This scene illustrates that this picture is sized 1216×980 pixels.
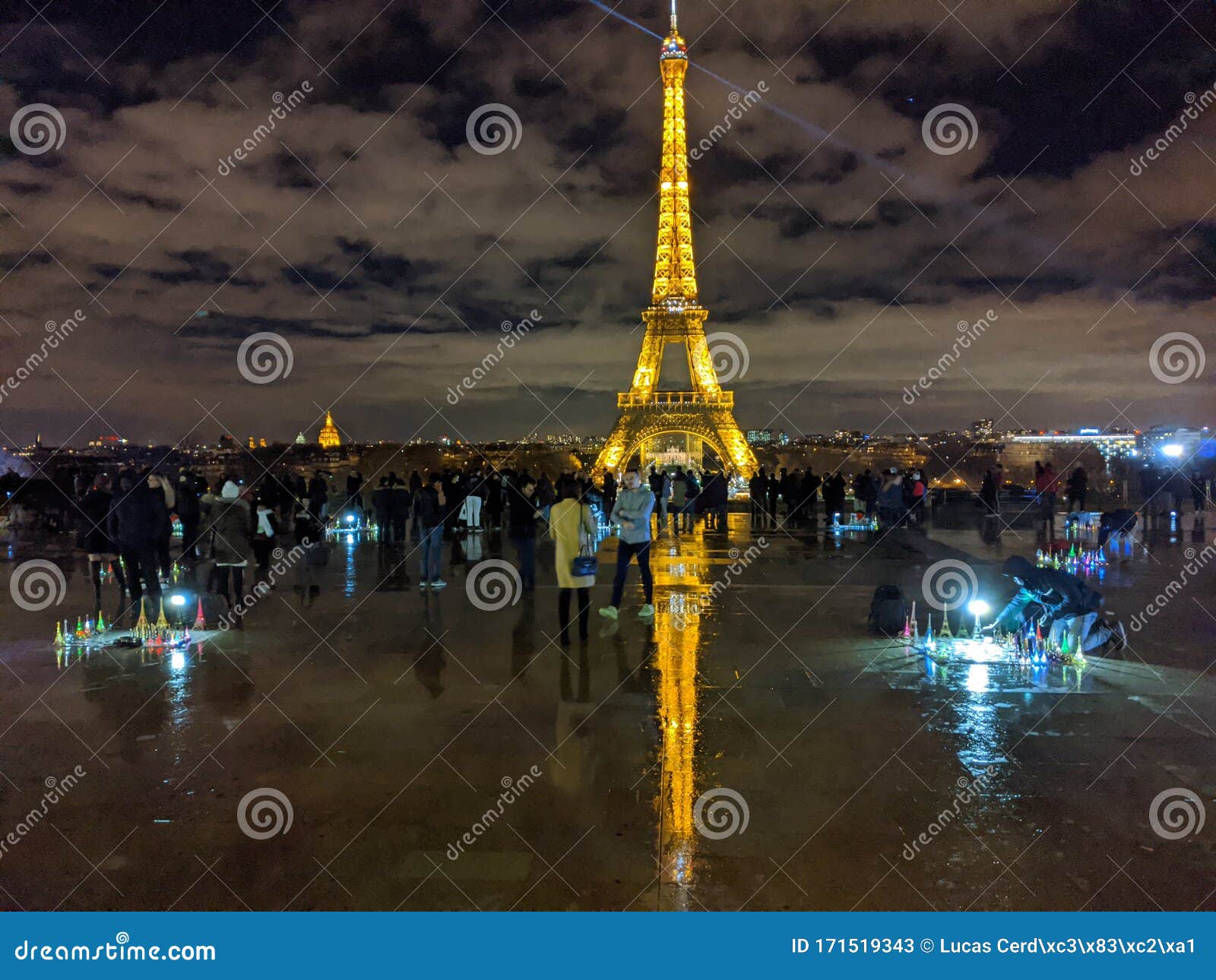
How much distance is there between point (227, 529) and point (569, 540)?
4.09m

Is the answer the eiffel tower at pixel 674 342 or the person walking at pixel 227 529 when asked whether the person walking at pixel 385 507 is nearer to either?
the person walking at pixel 227 529

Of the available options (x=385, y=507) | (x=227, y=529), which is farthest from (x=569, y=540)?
(x=385, y=507)

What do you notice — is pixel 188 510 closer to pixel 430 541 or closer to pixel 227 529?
pixel 227 529

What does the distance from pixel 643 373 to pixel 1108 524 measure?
132 feet

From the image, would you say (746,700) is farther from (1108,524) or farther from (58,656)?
(1108,524)

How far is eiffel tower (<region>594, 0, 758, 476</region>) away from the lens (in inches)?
1991

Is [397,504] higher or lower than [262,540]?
higher

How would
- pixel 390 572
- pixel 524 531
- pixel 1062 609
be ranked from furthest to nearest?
pixel 390 572 → pixel 524 531 → pixel 1062 609

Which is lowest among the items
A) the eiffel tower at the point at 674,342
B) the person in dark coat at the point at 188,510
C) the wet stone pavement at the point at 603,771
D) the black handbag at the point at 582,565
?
the wet stone pavement at the point at 603,771

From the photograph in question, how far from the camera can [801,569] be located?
13.2m

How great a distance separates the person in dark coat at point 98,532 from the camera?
30.7 feet

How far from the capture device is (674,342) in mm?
54250

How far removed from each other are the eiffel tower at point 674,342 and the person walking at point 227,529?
4190 cm

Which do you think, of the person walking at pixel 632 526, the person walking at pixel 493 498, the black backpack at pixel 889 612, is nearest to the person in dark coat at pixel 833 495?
the person walking at pixel 493 498
